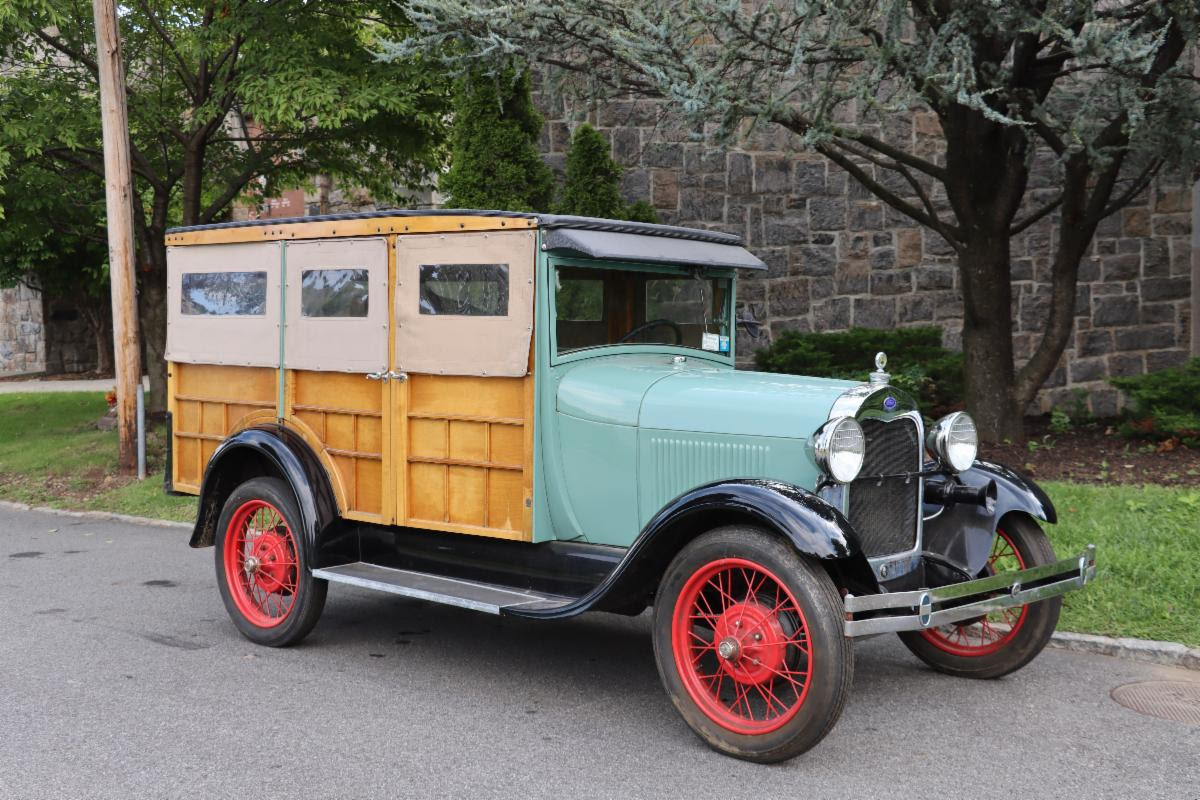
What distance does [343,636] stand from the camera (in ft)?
20.6

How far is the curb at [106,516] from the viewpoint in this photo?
9.80m

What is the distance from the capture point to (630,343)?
5.73 meters

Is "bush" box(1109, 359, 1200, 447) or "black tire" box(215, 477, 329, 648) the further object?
"bush" box(1109, 359, 1200, 447)

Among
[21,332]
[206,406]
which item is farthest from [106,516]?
[21,332]

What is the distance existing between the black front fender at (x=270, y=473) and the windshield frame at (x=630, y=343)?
1499 millimetres

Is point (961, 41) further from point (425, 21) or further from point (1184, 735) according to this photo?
point (1184, 735)

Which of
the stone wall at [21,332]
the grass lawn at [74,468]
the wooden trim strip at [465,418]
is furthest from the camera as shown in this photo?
the stone wall at [21,332]

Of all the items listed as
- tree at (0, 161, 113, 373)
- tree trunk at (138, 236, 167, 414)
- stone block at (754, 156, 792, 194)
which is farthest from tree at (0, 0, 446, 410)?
stone block at (754, 156, 792, 194)

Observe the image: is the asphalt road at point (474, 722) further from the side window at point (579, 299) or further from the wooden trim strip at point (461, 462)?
the side window at point (579, 299)

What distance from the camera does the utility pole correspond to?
11.2 meters

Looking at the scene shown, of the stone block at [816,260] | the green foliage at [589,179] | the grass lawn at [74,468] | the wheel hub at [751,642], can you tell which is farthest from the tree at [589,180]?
the wheel hub at [751,642]

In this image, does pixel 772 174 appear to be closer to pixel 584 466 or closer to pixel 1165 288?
Answer: pixel 1165 288

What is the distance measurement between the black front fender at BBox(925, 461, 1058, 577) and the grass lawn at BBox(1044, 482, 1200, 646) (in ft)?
3.73

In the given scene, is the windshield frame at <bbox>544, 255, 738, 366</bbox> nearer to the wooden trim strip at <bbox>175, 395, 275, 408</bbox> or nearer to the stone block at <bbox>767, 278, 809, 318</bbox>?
the wooden trim strip at <bbox>175, 395, 275, 408</bbox>
